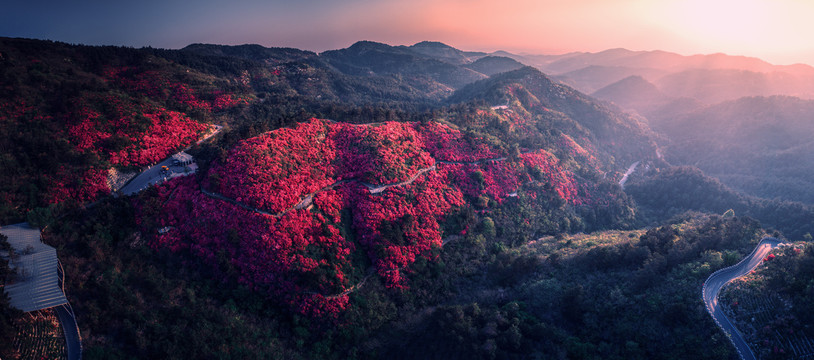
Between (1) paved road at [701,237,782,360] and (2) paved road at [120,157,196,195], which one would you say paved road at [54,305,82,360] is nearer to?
(2) paved road at [120,157,196,195]

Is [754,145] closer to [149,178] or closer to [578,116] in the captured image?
[578,116]

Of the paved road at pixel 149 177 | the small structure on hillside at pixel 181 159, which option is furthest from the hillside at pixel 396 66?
the paved road at pixel 149 177

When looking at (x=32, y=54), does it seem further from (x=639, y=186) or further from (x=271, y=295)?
(x=639, y=186)

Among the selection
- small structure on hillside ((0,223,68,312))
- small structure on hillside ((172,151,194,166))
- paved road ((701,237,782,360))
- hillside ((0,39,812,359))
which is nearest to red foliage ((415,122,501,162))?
hillside ((0,39,812,359))

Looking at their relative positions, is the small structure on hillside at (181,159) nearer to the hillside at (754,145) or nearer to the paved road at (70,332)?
the paved road at (70,332)

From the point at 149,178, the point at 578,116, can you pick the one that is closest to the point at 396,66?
the point at 578,116

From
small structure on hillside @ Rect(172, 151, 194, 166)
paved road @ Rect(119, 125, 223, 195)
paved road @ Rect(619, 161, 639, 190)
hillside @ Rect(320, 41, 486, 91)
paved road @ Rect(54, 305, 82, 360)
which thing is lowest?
paved road @ Rect(619, 161, 639, 190)
